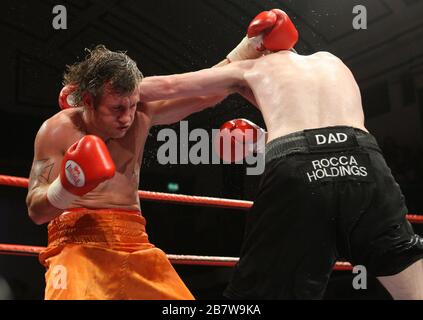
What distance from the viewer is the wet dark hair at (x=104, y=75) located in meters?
1.41

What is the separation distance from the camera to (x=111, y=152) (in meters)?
1.47

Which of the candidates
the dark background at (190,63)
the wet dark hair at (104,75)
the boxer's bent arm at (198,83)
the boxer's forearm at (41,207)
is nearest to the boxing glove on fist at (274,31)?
the boxer's bent arm at (198,83)

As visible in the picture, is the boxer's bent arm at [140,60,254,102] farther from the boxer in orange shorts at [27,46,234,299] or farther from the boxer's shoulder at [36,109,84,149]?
the boxer's shoulder at [36,109,84,149]

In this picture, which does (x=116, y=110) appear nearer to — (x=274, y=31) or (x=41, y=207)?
(x=41, y=207)

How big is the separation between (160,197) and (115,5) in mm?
3523

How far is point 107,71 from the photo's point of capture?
1.43 meters

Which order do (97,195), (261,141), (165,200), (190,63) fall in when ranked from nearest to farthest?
(97,195)
(261,141)
(165,200)
(190,63)

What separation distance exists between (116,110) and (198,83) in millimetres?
242

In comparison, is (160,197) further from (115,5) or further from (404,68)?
(404,68)

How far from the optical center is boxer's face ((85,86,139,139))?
1.40 m

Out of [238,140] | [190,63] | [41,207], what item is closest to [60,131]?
[41,207]

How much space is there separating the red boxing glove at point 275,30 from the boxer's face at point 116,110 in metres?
0.40

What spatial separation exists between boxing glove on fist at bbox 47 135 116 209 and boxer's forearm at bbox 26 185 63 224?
0.03 m
